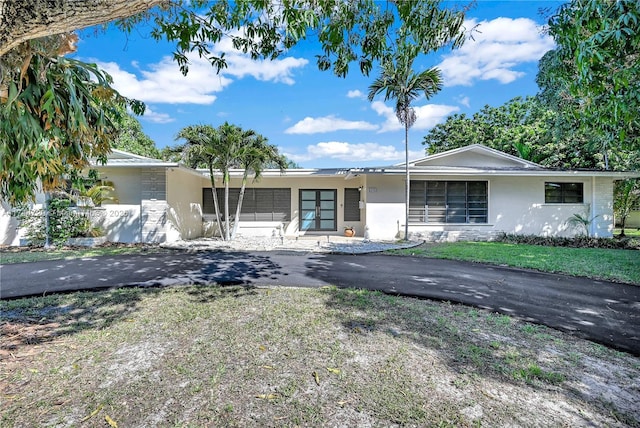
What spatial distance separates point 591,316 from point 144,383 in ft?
17.9

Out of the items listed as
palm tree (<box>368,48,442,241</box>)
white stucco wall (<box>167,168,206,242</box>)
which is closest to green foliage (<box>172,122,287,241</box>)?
white stucco wall (<box>167,168,206,242</box>)

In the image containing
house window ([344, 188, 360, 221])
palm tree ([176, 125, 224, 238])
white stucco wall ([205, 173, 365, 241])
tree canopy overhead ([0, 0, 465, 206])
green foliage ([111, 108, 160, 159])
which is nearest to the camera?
tree canopy overhead ([0, 0, 465, 206])

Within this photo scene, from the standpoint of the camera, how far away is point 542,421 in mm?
2172

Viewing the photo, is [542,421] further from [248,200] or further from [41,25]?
[248,200]

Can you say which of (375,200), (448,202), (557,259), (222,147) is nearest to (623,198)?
(448,202)

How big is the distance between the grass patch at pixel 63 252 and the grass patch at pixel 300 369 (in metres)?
4.96

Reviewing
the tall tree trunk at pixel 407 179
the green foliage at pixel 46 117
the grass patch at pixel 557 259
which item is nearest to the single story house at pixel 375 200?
the tall tree trunk at pixel 407 179

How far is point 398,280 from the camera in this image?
625 cm

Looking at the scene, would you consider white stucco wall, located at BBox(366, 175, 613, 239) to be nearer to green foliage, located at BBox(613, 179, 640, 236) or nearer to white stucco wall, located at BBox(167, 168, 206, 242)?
green foliage, located at BBox(613, 179, 640, 236)

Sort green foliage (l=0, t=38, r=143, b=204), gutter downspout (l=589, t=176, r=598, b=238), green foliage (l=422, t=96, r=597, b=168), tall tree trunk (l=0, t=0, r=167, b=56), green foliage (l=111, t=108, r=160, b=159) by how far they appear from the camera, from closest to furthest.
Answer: tall tree trunk (l=0, t=0, r=167, b=56) < green foliage (l=0, t=38, r=143, b=204) < gutter downspout (l=589, t=176, r=598, b=238) < green foliage (l=422, t=96, r=597, b=168) < green foliage (l=111, t=108, r=160, b=159)

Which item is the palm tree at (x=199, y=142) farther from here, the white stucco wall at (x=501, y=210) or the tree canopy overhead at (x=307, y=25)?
the white stucco wall at (x=501, y=210)

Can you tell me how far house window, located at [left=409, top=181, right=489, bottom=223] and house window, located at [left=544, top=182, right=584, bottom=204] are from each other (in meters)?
2.59

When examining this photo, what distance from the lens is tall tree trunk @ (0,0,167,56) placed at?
Answer: 5.46 feet

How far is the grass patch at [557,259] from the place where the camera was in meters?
6.94
